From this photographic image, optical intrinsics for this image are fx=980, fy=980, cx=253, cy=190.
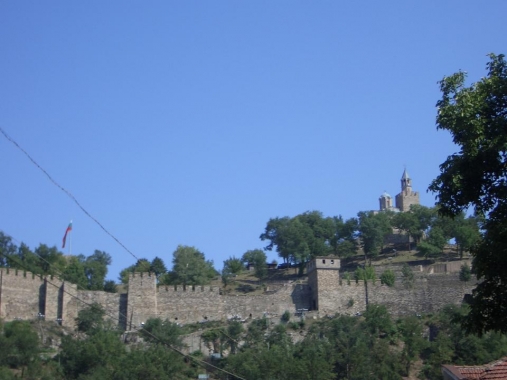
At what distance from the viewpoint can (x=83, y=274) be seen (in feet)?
229

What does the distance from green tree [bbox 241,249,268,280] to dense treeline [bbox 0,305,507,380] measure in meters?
21.2

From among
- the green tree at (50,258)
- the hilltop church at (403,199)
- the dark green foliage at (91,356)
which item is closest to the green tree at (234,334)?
A: the dark green foliage at (91,356)

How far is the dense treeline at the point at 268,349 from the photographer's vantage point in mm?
44719

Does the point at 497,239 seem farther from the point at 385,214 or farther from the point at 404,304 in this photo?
the point at 385,214

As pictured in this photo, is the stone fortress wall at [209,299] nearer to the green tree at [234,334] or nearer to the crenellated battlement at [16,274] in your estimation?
the crenellated battlement at [16,274]

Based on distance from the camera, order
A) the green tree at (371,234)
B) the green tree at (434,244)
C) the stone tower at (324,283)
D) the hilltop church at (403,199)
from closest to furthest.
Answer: the stone tower at (324,283) < the green tree at (434,244) < the green tree at (371,234) < the hilltop church at (403,199)

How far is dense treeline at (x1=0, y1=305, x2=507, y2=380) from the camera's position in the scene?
4472 cm

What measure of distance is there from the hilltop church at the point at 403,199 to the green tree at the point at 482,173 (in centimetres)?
9711

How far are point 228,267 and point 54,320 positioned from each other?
27593mm

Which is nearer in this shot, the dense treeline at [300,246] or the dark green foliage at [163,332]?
the dark green foliage at [163,332]

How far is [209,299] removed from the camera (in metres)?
60.4

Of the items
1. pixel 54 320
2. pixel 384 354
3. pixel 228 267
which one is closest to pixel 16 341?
pixel 54 320

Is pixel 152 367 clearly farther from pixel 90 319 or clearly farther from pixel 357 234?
pixel 357 234

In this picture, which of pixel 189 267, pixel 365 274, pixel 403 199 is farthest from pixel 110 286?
pixel 403 199
